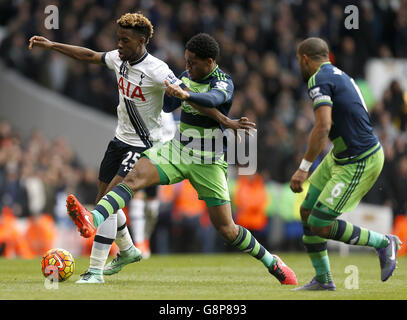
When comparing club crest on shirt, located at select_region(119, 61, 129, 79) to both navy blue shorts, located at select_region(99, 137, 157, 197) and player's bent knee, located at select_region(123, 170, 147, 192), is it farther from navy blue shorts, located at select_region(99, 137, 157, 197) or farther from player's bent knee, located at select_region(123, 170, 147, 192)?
player's bent knee, located at select_region(123, 170, 147, 192)

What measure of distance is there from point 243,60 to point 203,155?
12.0 meters

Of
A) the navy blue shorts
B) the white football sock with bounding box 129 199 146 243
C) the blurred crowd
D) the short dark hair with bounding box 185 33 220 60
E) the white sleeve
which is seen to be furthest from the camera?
the blurred crowd

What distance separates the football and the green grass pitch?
0.11 metres

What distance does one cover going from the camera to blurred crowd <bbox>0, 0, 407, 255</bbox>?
1770 cm

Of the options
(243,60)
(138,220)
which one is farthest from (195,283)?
(243,60)

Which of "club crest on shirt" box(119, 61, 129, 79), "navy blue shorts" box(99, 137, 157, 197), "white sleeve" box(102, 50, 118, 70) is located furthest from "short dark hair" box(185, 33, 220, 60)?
"navy blue shorts" box(99, 137, 157, 197)

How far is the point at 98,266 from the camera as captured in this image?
923 centimetres

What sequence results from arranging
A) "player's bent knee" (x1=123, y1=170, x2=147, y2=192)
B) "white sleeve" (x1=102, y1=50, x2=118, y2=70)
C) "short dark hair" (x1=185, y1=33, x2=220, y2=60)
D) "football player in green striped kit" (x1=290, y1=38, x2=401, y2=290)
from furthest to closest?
1. "white sleeve" (x1=102, y1=50, x2=118, y2=70)
2. "short dark hair" (x1=185, y1=33, x2=220, y2=60)
3. "player's bent knee" (x1=123, y1=170, x2=147, y2=192)
4. "football player in green striped kit" (x1=290, y1=38, x2=401, y2=290)

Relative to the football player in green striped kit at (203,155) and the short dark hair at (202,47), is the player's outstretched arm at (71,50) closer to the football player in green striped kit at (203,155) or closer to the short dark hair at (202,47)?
the football player in green striped kit at (203,155)

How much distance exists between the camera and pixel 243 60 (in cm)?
2095

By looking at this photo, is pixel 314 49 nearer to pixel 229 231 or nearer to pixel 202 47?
pixel 202 47
